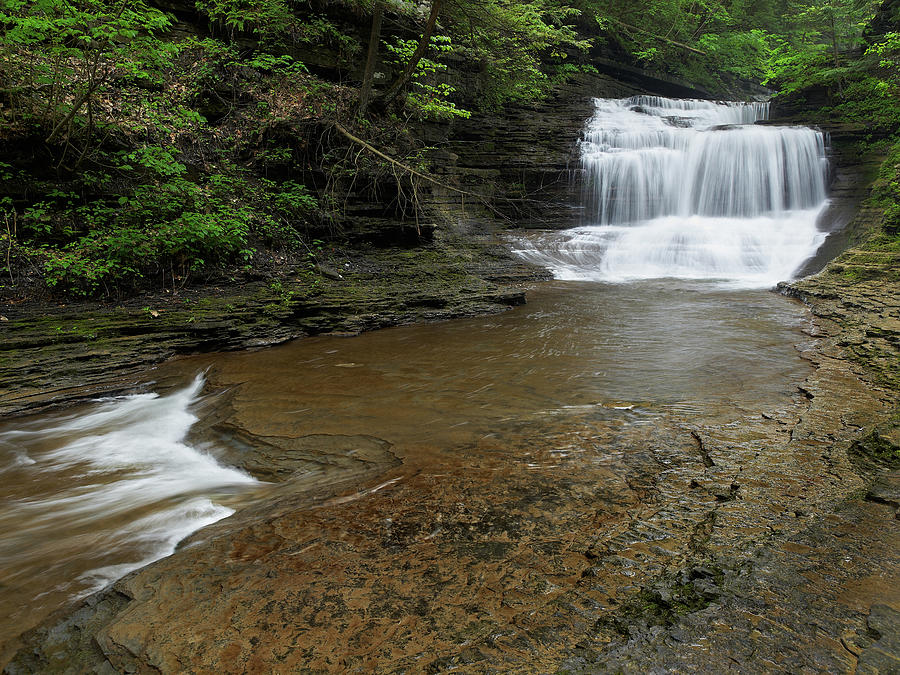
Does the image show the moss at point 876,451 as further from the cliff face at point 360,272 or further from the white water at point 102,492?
the cliff face at point 360,272

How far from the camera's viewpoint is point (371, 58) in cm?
956

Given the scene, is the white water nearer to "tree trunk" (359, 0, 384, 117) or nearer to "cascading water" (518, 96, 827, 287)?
"tree trunk" (359, 0, 384, 117)

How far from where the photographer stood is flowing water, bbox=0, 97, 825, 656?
2576mm

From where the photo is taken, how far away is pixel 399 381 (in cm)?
479

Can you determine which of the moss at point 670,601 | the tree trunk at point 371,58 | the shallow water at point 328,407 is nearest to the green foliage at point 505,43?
the tree trunk at point 371,58

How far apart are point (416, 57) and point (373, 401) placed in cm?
797

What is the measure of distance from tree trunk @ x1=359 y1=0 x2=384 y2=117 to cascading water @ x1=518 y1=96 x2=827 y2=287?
5.02 metres

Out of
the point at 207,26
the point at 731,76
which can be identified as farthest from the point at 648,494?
the point at 731,76

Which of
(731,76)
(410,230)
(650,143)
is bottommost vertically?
(410,230)

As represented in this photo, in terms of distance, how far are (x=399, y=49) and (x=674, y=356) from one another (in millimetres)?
9280

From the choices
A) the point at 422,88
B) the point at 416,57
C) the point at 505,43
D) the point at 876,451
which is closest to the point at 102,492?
the point at 876,451

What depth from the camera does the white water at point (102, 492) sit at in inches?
90.1

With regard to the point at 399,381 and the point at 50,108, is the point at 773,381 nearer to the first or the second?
the point at 399,381

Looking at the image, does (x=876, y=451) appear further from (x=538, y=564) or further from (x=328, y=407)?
(x=328, y=407)
